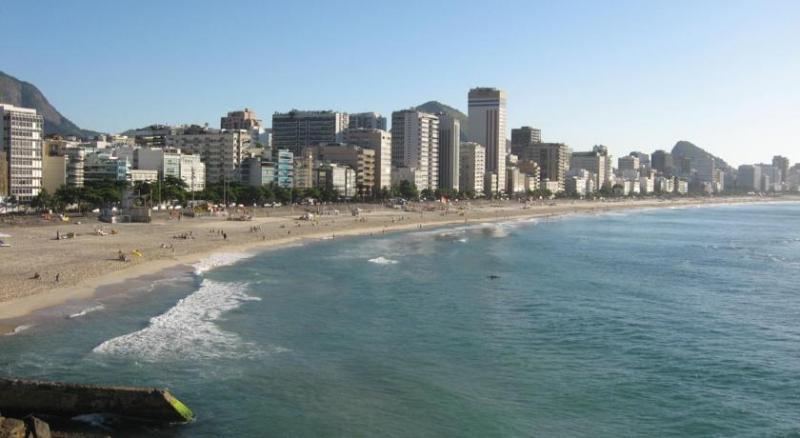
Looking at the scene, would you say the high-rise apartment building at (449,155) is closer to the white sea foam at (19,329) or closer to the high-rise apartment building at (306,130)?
the high-rise apartment building at (306,130)

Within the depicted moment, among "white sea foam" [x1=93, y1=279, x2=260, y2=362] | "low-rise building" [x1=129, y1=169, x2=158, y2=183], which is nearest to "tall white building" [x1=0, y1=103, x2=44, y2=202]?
"low-rise building" [x1=129, y1=169, x2=158, y2=183]

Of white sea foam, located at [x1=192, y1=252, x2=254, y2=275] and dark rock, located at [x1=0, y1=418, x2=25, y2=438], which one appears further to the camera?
white sea foam, located at [x1=192, y1=252, x2=254, y2=275]

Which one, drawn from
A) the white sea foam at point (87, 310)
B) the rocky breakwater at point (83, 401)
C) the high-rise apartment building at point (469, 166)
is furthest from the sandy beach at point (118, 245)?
the high-rise apartment building at point (469, 166)

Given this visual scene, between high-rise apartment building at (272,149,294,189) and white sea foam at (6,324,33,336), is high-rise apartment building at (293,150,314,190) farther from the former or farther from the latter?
white sea foam at (6,324,33,336)

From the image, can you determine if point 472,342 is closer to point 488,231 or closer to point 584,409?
point 584,409

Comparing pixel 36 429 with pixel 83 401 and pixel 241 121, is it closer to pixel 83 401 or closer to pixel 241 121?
pixel 83 401

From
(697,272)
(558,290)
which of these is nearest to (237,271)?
(558,290)
